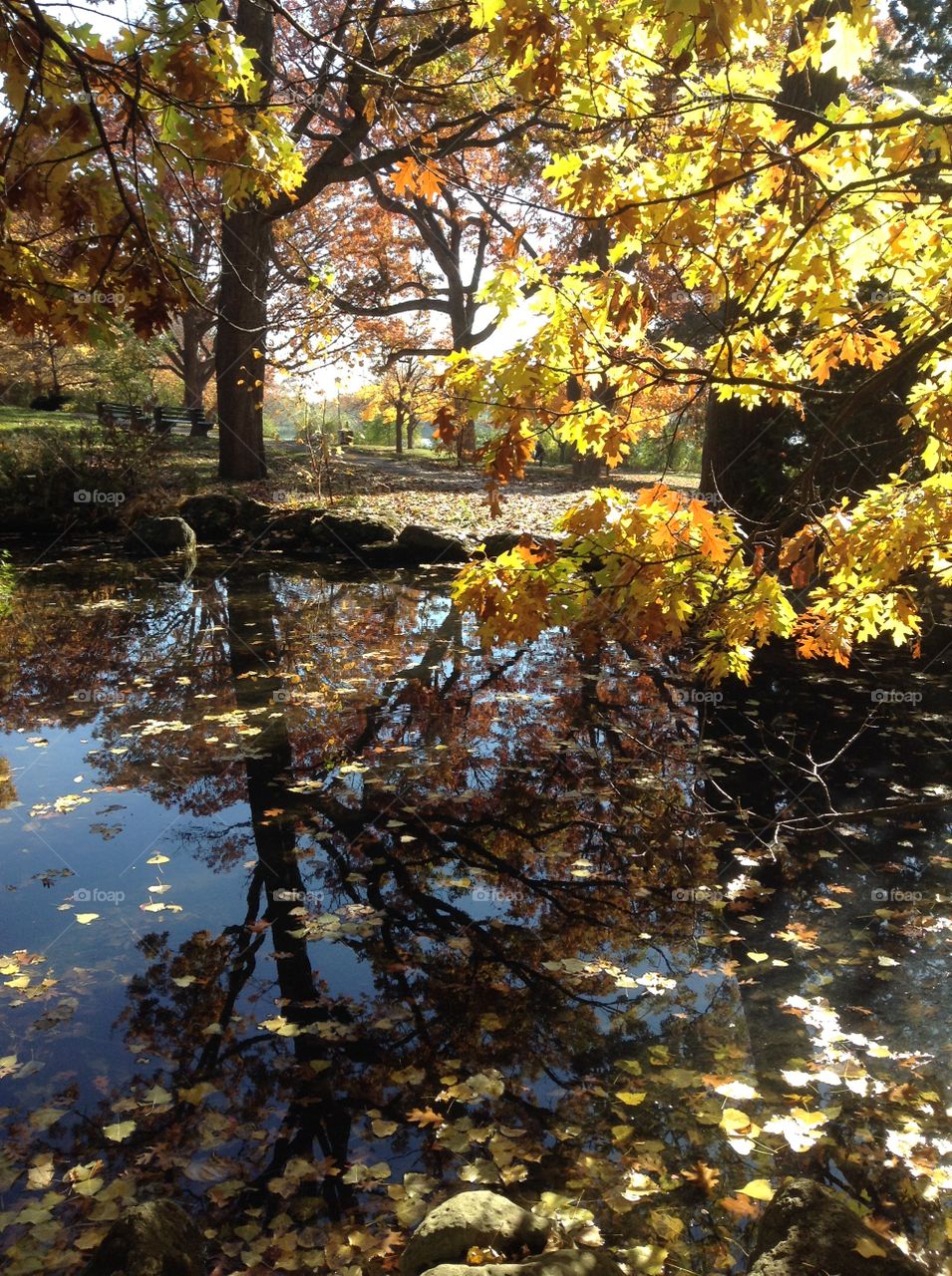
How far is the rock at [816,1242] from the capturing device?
92.5 inches

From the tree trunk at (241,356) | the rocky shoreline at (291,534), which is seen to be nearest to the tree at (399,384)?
A: the tree trunk at (241,356)

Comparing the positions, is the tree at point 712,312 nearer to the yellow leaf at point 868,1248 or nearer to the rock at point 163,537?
the yellow leaf at point 868,1248

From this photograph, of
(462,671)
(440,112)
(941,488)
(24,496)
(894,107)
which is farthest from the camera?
(440,112)

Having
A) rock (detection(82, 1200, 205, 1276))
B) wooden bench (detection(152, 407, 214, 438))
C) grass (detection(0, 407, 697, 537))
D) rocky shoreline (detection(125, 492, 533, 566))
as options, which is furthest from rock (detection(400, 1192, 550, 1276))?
wooden bench (detection(152, 407, 214, 438))

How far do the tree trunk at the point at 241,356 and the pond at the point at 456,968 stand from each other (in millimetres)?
10962

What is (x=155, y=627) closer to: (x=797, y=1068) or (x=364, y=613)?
(x=364, y=613)

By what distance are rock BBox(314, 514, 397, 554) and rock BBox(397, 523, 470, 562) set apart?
0.35m

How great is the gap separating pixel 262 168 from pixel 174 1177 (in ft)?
13.3

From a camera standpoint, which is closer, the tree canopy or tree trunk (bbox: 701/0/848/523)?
the tree canopy

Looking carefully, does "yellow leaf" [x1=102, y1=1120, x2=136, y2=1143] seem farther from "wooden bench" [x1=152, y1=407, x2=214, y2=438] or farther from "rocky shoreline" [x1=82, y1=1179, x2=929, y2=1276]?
"wooden bench" [x1=152, y1=407, x2=214, y2=438]

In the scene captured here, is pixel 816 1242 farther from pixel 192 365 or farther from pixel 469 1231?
pixel 192 365

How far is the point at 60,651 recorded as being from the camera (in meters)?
9.07

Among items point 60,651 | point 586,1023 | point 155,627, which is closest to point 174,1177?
point 586,1023

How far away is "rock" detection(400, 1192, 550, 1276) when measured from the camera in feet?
7.87
